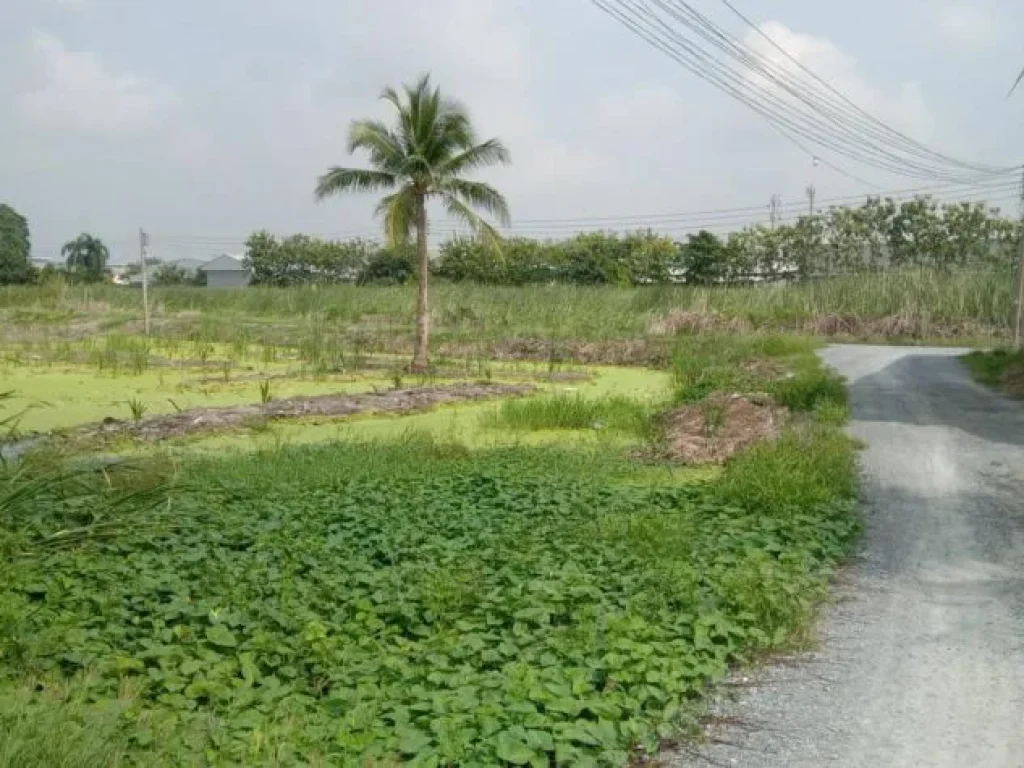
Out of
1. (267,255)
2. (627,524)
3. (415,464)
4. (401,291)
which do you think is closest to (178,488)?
(415,464)

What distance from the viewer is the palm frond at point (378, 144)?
2264 centimetres

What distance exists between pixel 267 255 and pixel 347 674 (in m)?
62.9

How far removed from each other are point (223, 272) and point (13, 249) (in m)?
20.2

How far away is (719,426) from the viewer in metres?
13.3

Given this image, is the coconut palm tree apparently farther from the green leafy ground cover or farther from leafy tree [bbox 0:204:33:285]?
leafy tree [bbox 0:204:33:285]

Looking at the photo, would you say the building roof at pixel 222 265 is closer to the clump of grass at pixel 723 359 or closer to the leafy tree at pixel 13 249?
the leafy tree at pixel 13 249

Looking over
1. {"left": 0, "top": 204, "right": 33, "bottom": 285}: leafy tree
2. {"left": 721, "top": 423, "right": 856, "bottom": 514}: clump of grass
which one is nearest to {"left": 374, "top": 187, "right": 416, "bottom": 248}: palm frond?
{"left": 721, "top": 423, "right": 856, "bottom": 514}: clump of grass

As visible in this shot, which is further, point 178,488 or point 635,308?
point 635,308

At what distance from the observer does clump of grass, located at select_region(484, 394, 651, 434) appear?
15.0 meters

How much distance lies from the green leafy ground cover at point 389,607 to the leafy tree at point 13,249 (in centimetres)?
5956

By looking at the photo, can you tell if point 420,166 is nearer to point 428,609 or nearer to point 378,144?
point 378,144

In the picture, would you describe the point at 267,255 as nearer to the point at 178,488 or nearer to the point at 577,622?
the point at 178,488

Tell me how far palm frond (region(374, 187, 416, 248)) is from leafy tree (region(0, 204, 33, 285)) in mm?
47833

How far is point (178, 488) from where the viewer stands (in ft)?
30.7
